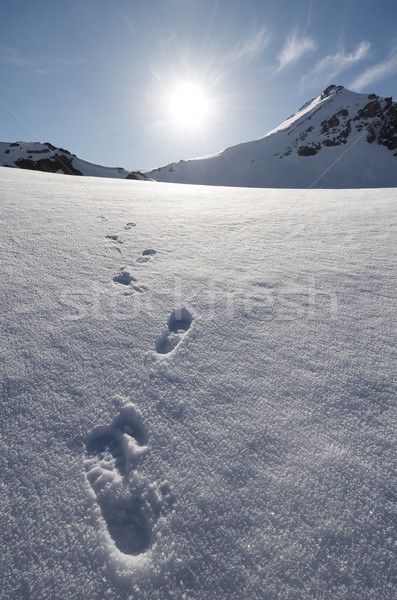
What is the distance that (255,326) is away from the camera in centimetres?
180

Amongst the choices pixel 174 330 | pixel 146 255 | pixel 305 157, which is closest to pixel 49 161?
pixel 305 157

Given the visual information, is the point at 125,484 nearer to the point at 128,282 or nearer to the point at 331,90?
the point at 128,282

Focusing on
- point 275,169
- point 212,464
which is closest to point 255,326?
point 212,464

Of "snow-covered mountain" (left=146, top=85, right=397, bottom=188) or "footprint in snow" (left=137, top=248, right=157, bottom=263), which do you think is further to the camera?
"snow-covered mountain" (left=146, top=85, right=397, bottom=188)

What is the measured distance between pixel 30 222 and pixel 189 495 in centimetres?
317

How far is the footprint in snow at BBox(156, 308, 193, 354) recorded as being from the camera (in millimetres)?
1637

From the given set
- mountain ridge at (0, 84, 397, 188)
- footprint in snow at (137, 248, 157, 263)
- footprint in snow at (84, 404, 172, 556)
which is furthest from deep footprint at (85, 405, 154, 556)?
mountain ridge at (0, 84, 397, 188)

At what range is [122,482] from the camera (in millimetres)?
1050

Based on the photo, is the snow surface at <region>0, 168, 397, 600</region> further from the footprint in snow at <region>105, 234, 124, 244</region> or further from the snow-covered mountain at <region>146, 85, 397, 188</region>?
the snow-covered mountain at <region>146, 85, 397, 188</region>

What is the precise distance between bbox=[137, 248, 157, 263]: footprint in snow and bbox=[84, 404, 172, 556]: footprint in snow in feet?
5.31

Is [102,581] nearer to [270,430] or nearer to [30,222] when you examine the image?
[270,430]

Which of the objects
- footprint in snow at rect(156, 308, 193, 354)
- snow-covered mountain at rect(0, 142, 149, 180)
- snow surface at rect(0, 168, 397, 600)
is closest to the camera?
snow surface at rect(0, 168, 397, 600)

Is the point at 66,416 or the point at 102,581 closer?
the point at 102,581

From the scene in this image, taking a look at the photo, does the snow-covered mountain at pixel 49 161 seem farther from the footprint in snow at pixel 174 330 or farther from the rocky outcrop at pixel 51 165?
the footprint in snow at pixel 174 330
